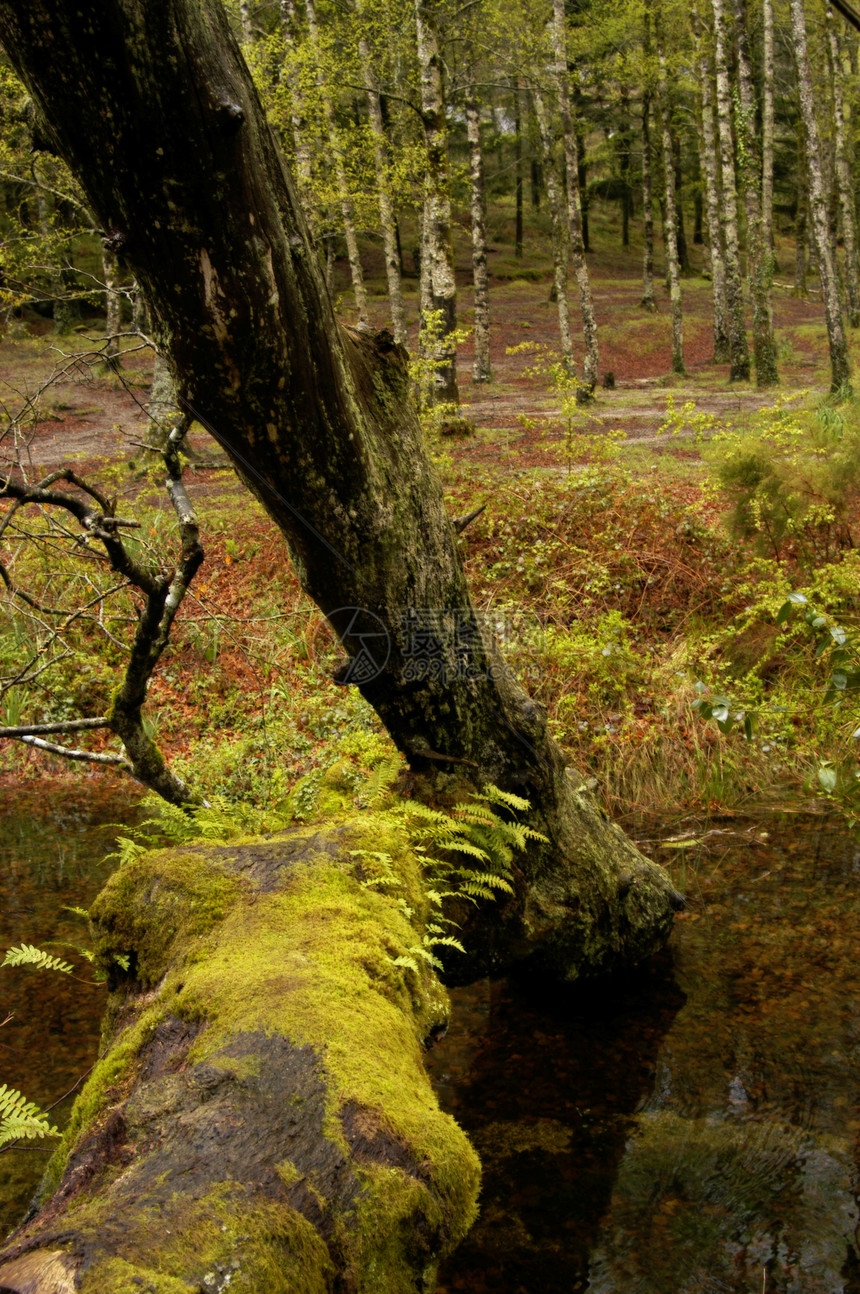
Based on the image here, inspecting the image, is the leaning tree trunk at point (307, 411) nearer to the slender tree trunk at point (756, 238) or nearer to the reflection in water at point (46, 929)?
the reflection in water at point (46, 929)

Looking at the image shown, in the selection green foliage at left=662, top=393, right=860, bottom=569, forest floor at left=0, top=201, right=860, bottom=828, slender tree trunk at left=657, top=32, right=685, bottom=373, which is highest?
slender tree trunk at left=657, top=32, right=685, bottom=373

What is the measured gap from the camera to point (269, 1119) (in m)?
2.00

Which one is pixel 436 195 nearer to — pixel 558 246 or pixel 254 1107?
pixel 558 246

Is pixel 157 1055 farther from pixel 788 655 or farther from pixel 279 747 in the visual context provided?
pixel 788 655

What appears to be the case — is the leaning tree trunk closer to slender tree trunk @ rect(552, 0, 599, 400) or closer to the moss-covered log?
the moss-covered log

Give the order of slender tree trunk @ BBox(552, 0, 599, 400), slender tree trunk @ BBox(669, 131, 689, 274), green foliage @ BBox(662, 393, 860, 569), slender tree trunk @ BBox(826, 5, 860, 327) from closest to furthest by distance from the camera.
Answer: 1. green foliage @ BBox(662, 393, 860, 569)
2. slender tree trunk @ BBox(552, 0, 599, 400)
3. slender tree trunk @ BBox(826, 5, 860, 327)
4. slender tree trunk @ BBox(669, 131, 689, 274)

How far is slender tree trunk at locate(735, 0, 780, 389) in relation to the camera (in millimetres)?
19125

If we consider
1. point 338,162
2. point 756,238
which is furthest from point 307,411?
point 756,238

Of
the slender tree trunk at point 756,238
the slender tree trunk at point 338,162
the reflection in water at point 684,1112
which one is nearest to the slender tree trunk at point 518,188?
the slender tree trunk at point 756,238

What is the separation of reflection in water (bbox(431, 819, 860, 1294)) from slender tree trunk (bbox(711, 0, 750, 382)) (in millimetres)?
18736

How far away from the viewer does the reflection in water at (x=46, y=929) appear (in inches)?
168

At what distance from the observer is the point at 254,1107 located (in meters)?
2.03

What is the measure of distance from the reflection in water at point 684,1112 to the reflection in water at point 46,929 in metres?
1.89

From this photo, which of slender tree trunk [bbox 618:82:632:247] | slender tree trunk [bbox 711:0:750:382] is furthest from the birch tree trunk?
slender tree trunk [bbox 618:82:632:247]
